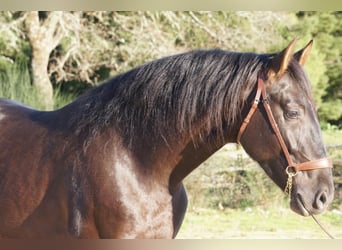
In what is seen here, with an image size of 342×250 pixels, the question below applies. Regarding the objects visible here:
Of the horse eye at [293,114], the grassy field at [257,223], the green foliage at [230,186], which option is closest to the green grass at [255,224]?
the grassy field at [257,223]

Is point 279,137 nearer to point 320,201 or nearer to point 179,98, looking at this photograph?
point 320,201

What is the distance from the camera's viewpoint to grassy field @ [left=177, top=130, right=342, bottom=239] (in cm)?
662

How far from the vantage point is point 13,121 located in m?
3.06

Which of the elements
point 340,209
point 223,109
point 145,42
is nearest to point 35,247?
point 223,109

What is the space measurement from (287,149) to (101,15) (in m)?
7.52

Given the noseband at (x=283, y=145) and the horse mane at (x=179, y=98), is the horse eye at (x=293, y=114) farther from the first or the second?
the horse mane at (x=179, y=98)

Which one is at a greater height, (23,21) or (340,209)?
(23,21)

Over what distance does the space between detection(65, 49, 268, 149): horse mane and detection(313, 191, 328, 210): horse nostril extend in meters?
0.50

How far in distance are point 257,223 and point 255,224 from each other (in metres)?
0.05

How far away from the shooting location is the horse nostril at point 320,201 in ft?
7.72

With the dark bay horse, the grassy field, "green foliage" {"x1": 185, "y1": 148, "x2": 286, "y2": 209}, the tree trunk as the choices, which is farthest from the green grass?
the dark bay horse

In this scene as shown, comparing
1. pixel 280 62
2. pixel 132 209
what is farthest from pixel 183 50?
pixel 132 209
